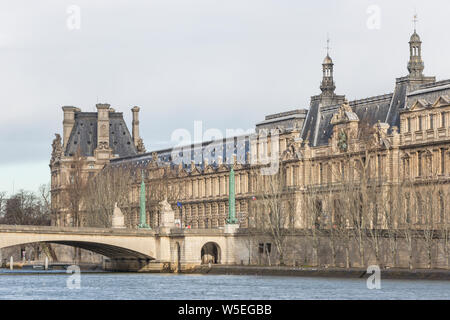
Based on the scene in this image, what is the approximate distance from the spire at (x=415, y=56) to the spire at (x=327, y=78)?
54.5 ft

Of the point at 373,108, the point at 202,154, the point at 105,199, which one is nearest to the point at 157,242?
the point at 373,108

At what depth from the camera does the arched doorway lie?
452 ft

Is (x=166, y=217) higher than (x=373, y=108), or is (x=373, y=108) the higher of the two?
(x=373, y=108)

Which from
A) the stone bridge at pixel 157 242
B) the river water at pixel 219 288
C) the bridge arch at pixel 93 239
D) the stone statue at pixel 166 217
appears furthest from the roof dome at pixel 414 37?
the river water at pixel 219 288

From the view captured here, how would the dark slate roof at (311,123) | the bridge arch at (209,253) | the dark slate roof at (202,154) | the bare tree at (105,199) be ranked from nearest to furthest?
1. the bridge arch at (209,253)
2. the dark slate roof at (311,123)
3. the bare tree at (105,199)
4. the dark slate roof at (202,154)

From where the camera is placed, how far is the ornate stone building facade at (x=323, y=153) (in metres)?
124

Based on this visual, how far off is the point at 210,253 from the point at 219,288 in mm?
42641

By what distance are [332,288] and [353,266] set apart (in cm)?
2252

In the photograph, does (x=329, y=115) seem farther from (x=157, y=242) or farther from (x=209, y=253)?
(x=157, y=242)

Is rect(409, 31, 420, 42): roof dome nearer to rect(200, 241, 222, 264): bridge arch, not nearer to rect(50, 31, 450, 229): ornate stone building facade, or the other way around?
rect(50, 31, 450, 229): ornate stone building facade

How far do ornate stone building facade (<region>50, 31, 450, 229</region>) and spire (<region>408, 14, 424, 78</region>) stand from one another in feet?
0.31

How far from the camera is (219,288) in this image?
9700 centimetres

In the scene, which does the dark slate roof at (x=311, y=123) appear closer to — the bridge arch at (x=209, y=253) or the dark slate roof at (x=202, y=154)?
the dark slate roof at (x=202, y=154)

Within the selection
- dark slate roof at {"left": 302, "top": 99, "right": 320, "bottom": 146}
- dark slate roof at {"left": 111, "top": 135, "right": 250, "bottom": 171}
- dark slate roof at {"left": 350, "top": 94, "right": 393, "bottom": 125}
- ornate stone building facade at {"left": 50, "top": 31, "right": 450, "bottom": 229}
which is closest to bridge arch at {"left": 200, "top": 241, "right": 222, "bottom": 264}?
ornate stone building facade at {"left": 50, "top": 31, "right": 450, "bottom": 229}
